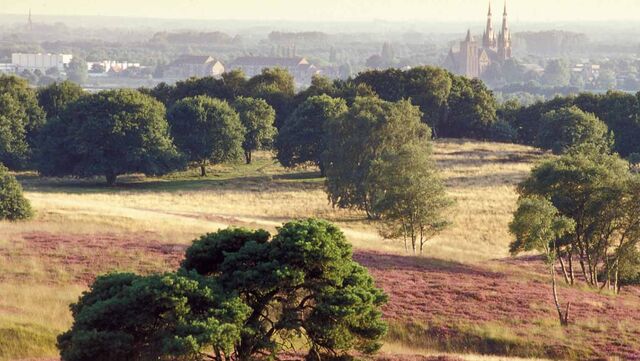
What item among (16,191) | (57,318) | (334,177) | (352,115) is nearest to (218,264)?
(57,318)

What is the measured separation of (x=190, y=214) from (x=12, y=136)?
142 ft

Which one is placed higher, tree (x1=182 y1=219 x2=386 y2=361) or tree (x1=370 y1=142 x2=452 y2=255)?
tree (x1=182 y1=219 x2=386 y2=361)

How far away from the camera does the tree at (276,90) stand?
126 m

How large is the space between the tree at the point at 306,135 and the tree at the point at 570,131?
26.0 metres

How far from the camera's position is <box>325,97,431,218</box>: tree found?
77.8 metres

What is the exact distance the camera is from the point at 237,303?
24.8 m

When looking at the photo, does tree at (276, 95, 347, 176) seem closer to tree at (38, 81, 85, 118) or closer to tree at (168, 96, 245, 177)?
tree at (168, 96, 245, 177)

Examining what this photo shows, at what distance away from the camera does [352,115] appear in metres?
83.4

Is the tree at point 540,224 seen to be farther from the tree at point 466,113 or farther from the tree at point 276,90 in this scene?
the tree at point 466,113

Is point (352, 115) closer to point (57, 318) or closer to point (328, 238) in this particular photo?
point (57, 318)

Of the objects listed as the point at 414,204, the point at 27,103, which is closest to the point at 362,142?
the point at 414,204

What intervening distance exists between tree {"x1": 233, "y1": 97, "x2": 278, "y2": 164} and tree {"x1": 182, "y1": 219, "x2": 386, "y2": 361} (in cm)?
8345

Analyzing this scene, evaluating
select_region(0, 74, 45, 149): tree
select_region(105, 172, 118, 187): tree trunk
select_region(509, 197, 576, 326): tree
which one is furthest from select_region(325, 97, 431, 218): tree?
select_region(0, 74, 45, 149): tree

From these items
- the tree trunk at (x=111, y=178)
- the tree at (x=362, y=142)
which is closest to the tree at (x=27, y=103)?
the tree trunk at (x=111, y=178)
